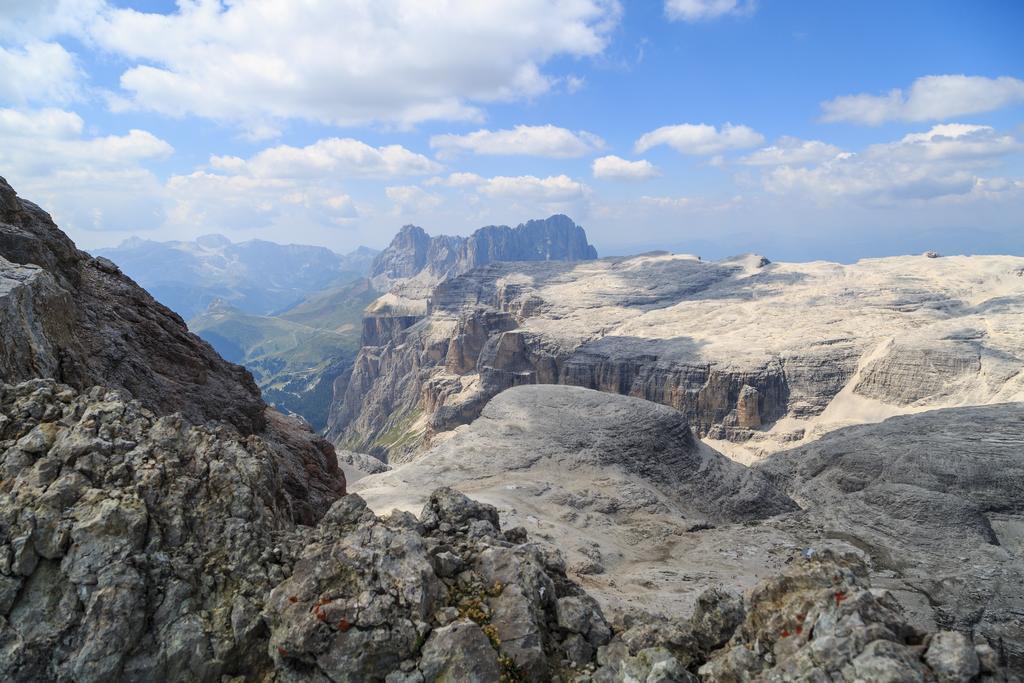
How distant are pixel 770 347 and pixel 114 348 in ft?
394

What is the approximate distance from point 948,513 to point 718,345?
83.6 meters

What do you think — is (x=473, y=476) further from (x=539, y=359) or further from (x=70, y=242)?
(x=539, y=359)

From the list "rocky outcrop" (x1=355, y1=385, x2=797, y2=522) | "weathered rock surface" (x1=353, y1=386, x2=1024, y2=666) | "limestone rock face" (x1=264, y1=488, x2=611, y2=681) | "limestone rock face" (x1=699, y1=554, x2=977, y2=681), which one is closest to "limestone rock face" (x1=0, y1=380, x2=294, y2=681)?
"limestone rock face" (x1=264, y1=488, x2=611, y2=681)

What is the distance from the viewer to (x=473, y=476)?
48844 millimetres

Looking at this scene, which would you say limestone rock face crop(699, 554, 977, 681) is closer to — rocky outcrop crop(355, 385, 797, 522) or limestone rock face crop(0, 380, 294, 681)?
limestone rock face crop(0, 380, 294, 681)

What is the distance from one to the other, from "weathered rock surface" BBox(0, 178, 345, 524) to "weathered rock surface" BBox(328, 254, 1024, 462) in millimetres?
89959

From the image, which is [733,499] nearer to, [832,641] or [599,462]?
[599,462]

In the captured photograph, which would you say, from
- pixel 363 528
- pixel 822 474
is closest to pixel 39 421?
pixel 363 528

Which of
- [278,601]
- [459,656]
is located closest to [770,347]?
[459,656]

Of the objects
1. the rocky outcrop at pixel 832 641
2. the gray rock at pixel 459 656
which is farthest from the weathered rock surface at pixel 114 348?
the rocky outcrop at pixel 832 641

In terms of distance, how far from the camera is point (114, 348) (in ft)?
75.5

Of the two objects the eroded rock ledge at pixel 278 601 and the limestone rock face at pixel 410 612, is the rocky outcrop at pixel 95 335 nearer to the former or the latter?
the eroded rock ledge at pixel 278 601

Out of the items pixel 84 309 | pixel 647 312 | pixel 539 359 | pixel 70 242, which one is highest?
pixel 70 242

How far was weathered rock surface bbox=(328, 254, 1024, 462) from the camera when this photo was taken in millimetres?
97875
